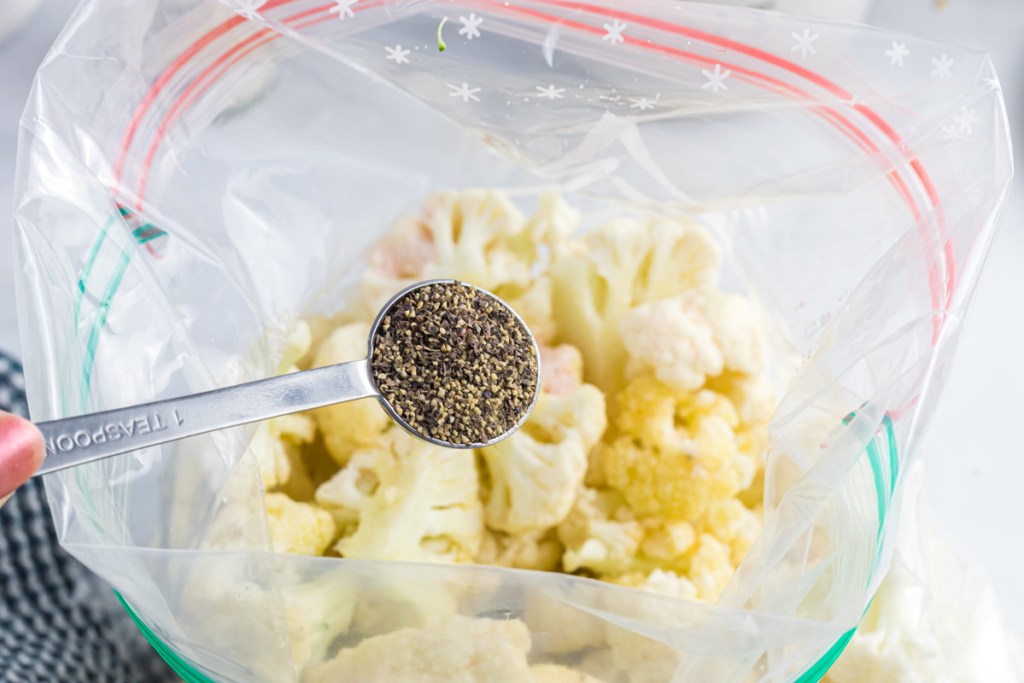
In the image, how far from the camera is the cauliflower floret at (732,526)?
0.67 metres

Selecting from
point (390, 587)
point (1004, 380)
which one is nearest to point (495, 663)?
point (390, 587)

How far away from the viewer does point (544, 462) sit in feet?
2.14

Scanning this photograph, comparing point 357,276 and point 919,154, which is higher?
point 919,154

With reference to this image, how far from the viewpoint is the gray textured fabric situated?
64 centimetres

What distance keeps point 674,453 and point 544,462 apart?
0.09 m

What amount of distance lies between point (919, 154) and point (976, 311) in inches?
18.4

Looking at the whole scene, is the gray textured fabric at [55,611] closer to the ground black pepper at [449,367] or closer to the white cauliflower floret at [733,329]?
the ground black pepper at [449,367]

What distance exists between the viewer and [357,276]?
76cm

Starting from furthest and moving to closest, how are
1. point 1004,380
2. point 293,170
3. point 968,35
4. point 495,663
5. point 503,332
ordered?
1. point 968,35
2. point 1004,380
3. point 293,170
4. point 503,332
5. point 495,663

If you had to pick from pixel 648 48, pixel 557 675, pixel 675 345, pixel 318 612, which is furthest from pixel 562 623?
pixel 648 48

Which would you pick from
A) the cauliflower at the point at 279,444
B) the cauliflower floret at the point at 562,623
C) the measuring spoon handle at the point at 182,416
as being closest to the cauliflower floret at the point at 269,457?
the cauliflower at the point at 279,444

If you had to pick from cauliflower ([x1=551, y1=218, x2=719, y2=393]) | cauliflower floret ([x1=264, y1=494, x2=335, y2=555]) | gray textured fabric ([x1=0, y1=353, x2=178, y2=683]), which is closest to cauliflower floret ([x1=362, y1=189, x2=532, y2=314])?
cauliflower ([x1=551, y1=218, x2=719, y2=393])

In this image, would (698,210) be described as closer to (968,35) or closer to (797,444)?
(797,444)

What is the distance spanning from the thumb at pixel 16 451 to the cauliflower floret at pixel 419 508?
264mm
